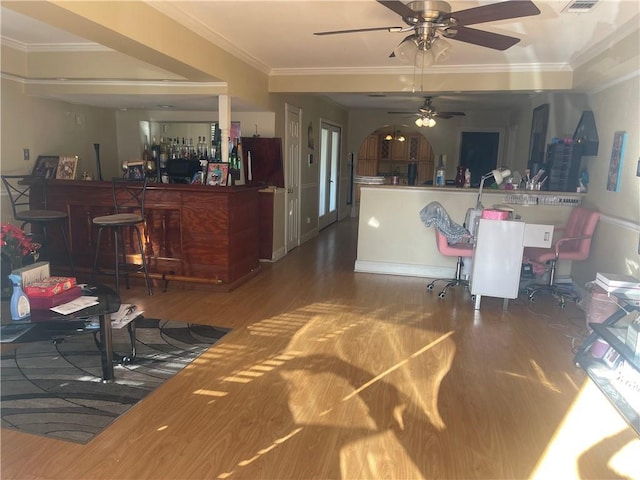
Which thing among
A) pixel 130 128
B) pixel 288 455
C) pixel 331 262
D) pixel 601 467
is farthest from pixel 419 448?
pixel 130 128

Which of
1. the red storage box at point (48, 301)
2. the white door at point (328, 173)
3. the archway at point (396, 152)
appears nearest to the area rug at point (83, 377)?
the red storage box at point (48, 301)

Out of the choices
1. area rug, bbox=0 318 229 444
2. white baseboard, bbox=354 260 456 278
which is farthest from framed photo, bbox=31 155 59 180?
white baseboard, bbox=354 260 456 278

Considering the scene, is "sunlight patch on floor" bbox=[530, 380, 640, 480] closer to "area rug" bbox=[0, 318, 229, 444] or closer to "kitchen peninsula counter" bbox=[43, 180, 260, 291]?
"area rug" bbox=[0, 318, 229, 444]

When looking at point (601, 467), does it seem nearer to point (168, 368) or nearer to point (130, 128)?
point (168, 368)

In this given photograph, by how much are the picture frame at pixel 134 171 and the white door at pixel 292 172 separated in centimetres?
192

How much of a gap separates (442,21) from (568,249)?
9.95 ft

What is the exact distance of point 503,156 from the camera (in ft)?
31.4

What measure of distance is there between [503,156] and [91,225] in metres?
8.01

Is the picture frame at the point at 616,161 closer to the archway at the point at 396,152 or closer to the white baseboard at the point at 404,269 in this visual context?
the white baseboard at the point at 404,269

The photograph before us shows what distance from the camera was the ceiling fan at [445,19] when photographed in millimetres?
2600

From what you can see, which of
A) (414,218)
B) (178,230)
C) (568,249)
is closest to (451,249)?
(414,218)

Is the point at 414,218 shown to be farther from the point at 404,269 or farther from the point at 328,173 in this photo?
the point at 328,173

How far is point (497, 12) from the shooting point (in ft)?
8.64

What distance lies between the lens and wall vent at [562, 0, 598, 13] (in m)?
3.12
